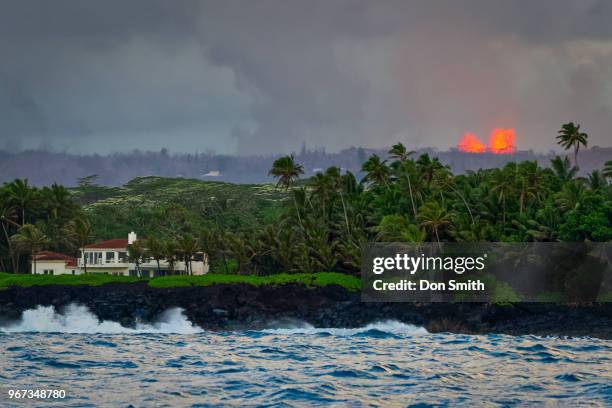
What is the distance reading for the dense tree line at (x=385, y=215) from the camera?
9419cm

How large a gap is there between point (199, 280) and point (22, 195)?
42.6 meters

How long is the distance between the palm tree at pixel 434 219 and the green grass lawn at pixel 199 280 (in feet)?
36.8

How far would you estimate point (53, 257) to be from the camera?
127 meters

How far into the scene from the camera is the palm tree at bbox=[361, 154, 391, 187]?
115 m

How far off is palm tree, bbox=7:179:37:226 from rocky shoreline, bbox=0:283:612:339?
30255mm

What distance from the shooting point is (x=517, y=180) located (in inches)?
3974

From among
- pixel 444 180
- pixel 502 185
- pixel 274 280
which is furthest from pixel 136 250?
pixel 502 185

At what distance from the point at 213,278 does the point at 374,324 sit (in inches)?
927

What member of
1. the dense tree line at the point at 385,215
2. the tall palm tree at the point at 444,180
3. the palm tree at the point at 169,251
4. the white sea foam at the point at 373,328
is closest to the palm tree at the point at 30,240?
the dense tree line at the point at 385,215

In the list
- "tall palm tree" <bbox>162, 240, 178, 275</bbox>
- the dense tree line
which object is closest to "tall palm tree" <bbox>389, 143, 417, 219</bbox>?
the dense tree line

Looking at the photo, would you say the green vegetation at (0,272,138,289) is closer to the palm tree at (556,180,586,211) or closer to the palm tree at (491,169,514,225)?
the palm tree at (491,169,514,225)

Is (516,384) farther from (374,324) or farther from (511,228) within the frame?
(511,228)

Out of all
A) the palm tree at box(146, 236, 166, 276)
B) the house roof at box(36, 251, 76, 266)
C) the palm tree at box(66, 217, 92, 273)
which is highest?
the palm tree at box(66, 217, 92, 273)

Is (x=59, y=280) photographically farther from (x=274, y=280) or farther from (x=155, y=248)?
(x=274, y=280)
